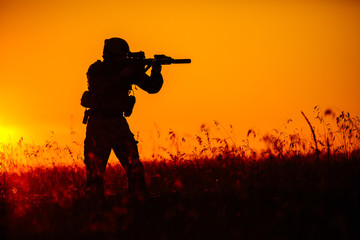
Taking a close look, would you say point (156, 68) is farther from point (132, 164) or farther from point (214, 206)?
point (214, 206)

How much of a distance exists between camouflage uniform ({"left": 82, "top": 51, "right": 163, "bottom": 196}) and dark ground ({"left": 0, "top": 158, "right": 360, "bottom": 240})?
1.07ft

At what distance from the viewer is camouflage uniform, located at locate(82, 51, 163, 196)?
5473 mm

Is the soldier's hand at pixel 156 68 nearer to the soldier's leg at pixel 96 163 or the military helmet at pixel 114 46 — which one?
the military helmet at pixel 114 46

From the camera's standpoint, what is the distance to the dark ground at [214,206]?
12.2 ft

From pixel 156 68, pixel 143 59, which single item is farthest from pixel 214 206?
pixel 143 59

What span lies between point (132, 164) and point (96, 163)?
0.45m

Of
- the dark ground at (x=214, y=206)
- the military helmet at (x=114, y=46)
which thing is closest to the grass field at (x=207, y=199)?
the dark ground at (x=214, y=206)

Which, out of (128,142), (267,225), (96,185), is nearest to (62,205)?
(96,185)

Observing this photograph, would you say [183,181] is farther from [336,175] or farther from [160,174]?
[336,175]

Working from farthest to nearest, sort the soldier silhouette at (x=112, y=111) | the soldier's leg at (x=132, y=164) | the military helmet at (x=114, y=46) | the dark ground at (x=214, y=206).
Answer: the military helmet at (x=114, y=46)
the soldier silhouette at (x=112, y=111)
the soldier's leg at (x=132, y=164)
the dark ground at (x=214, y=206)

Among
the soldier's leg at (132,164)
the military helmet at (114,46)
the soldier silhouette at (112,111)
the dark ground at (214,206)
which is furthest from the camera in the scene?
the military helmet at (114,46)

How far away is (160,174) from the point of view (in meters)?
6.45

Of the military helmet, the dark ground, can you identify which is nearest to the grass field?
the dark ground

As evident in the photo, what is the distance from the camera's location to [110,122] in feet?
18.4
